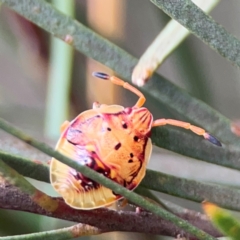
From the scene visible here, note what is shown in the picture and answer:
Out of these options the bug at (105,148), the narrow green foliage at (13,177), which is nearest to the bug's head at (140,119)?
the bug at (105,148)

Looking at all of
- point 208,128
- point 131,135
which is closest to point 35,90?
point 131,135

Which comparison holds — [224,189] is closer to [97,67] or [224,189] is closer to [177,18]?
[177,18]

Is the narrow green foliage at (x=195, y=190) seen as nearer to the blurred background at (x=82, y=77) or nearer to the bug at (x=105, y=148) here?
the bug at (x=105, y=148)

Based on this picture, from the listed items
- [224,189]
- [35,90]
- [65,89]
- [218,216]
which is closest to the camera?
[218,216]

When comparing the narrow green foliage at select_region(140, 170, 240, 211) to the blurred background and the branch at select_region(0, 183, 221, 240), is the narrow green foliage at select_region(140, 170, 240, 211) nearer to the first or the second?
the branch at select_region(0, 183, 221, 240)


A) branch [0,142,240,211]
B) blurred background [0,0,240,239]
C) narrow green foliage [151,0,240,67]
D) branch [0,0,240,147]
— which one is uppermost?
blurred background [0,0,240,239]

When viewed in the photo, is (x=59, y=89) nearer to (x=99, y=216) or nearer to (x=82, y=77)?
(x=82, y=77)

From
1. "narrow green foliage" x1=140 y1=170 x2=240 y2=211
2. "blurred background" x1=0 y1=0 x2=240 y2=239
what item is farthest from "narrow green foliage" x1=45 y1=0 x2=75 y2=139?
"narrow green foliage" x1=140 y1=170 x2=240 y2=211
